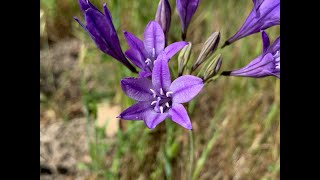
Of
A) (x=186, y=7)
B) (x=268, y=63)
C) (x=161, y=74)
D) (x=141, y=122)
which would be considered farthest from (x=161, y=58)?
(x=141, y=122)

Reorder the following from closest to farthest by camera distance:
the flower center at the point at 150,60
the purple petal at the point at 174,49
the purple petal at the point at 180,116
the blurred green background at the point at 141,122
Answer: the purple petal at the point at 180,116, the purple petal at the point at 174,49, the flower center at the point at 150,60, the blurred green background at the point at 141,122

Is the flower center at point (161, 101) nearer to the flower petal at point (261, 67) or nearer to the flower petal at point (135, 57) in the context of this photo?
the flower petal at point (135, 57)

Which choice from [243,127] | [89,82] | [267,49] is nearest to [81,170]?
[89,82]

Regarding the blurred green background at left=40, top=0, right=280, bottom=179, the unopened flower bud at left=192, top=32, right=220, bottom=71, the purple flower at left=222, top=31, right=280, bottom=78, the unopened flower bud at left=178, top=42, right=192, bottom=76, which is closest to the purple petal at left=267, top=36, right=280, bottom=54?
the purple flower at left=222, top=31, right=280, bottom=78

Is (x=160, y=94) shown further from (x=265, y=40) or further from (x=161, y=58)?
(x=265, y=40)

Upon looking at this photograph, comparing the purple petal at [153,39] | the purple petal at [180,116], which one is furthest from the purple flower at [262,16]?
the purple petal at [180,116]

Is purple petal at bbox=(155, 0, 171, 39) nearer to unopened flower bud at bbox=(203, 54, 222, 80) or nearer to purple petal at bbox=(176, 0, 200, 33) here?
purple petal at bbox=(176, 0, 200, 33)

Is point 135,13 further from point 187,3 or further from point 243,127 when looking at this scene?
point 187,3
